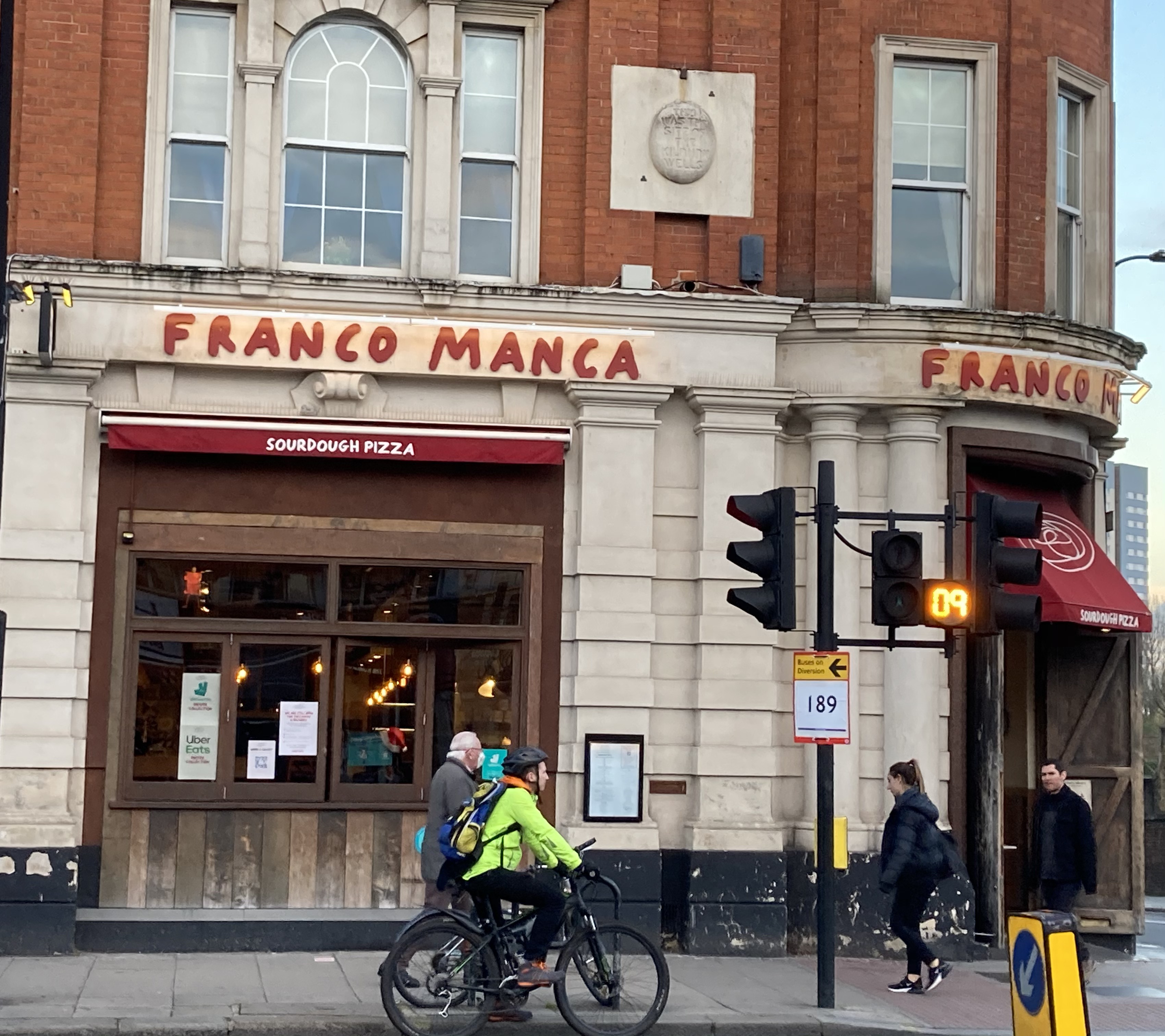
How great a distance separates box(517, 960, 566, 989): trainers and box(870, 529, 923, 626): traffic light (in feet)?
10.4

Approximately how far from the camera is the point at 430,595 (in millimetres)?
15328

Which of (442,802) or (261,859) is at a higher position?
(442,802)

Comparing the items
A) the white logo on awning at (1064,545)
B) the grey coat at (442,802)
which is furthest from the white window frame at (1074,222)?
the grey coat at (442,802)

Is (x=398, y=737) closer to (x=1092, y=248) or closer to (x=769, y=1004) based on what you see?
(x=769, y=1004)

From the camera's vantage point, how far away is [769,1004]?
12367 mm

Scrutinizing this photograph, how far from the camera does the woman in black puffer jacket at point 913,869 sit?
13344 millimetres

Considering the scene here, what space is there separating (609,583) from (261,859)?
375 centimetres

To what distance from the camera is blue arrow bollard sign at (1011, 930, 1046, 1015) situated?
26.5 feet

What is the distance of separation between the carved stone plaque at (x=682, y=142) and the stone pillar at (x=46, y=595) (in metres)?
5.22

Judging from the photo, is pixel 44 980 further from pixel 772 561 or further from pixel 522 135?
pixel 522 135

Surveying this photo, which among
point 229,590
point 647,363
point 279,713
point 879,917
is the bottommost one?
point 879,917

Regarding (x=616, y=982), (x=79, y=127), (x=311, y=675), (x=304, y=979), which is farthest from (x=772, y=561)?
(x=79, y=127)

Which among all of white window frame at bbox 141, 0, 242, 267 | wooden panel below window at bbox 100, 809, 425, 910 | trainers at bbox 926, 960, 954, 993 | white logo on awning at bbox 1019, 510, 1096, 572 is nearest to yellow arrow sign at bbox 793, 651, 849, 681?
trainers at bbox 926, 960, 954, 993

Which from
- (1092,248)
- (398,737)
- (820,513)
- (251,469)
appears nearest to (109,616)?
(251,469)
